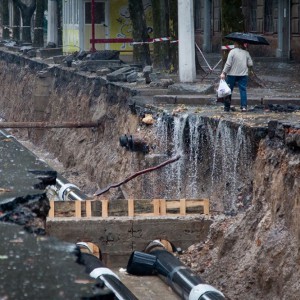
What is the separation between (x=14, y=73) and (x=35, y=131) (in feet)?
28.5

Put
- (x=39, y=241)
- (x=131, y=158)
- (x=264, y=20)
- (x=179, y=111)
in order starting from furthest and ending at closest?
(x=264, y=20) < (x=131, y=158) < (x=179, y=111) < (x=39, y=241)

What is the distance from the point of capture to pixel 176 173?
1898cm

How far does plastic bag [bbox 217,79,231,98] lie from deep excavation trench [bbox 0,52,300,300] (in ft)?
1.45

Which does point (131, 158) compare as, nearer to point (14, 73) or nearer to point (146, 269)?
point (146, 269)

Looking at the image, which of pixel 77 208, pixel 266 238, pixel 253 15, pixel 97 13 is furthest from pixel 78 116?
pixel 266 238

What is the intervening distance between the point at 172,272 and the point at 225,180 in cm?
207

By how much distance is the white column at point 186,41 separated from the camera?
24.1m

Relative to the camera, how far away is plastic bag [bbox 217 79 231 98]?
17797 mm

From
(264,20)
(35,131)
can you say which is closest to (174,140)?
(35,131)

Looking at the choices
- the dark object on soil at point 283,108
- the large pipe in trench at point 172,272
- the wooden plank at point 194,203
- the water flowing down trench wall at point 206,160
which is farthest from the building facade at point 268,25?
the large pipe in trench at point 172,272

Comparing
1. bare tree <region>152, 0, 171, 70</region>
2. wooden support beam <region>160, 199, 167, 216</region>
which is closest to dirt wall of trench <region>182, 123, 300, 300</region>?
wooden support beam <region>160, 199, 167, 216</region>

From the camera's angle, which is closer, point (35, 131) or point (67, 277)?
point (67, 277)

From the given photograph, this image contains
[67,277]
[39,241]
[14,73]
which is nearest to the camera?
[67,277]

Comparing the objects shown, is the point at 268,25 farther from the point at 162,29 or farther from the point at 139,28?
the point at 162,29
